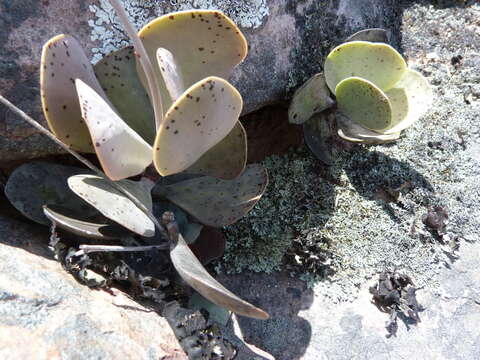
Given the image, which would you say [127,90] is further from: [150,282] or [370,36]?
[370,36]

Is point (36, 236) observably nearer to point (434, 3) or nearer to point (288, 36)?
point (288, 36)

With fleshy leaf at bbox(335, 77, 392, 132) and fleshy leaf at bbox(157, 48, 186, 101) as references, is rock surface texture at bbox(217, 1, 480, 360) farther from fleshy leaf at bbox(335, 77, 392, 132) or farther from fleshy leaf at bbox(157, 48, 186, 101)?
fleshy leaf at bbox(157, 48, 186, 101)

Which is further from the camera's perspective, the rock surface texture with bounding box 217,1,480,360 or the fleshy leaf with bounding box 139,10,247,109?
the rock surface texture with bounding box 217,1,480,360

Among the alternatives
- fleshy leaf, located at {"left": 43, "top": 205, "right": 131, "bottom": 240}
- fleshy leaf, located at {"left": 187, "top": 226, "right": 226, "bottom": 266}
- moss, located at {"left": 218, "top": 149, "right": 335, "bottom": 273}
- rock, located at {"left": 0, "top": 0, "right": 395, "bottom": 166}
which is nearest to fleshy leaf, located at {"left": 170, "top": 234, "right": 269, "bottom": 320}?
fleshy leaf, located at {"left": 43, "top": 205, "right": 131, "bottom": 240}

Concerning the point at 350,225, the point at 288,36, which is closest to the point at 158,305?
the point at 350,225

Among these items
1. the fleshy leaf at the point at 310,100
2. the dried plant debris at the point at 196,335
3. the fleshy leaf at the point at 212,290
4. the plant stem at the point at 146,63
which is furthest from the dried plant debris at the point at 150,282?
the fleshy leaf at the point at 310,100

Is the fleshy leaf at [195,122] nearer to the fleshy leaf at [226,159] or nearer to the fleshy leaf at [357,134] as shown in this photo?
the fleshy leaf at [226,159]
